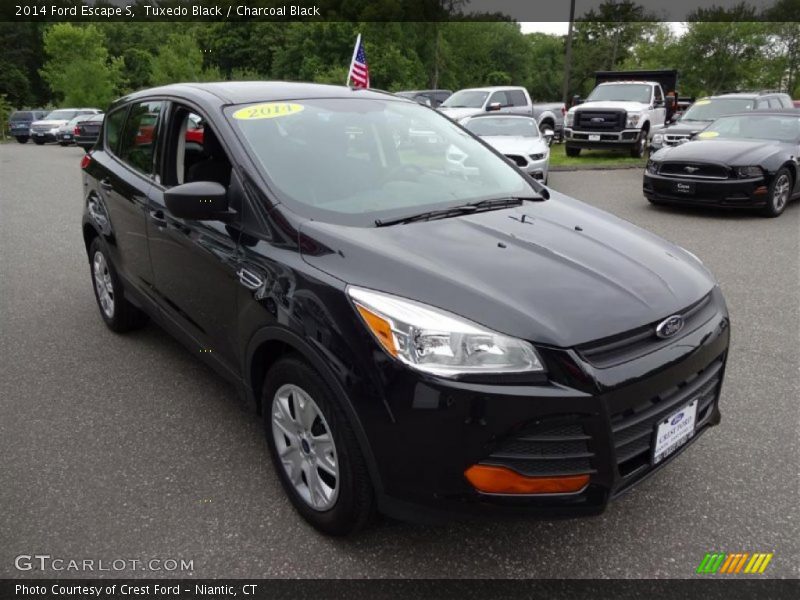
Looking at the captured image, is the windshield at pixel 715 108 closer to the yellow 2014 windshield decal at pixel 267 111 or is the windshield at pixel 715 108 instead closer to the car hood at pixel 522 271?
the car hood at pixel 522 271

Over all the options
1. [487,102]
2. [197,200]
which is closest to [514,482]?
[197,200]

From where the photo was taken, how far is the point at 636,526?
8.76 ft

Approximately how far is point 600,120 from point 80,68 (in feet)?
123

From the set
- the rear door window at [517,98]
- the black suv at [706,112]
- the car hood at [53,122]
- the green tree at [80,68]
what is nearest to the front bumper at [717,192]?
the black suv at [706,112]

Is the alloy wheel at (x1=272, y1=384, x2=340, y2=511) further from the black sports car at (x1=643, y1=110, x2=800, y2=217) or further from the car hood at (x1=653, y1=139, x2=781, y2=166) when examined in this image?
the car hood at (x1=653, y1=139, x2=781, y2=166)

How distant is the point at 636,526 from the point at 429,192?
A: 1.78 metres

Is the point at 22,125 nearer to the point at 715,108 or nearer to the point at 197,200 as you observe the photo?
the point at 715,108

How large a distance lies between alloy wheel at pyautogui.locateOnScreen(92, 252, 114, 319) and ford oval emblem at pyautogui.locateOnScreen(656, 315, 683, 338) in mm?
3860

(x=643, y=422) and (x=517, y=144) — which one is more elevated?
(x=517, y=144)

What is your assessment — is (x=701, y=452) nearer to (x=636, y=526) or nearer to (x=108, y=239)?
(x=636, y=526)

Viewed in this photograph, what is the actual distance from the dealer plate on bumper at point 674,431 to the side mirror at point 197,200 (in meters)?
2.01

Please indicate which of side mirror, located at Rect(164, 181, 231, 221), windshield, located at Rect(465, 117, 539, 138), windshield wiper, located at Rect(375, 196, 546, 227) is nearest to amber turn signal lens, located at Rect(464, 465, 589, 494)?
windshield wiper, located at Rect(375, 196, 546, 227)

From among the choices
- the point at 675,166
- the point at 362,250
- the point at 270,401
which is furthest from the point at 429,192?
the point at 675,166

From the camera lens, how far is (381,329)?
215cm
